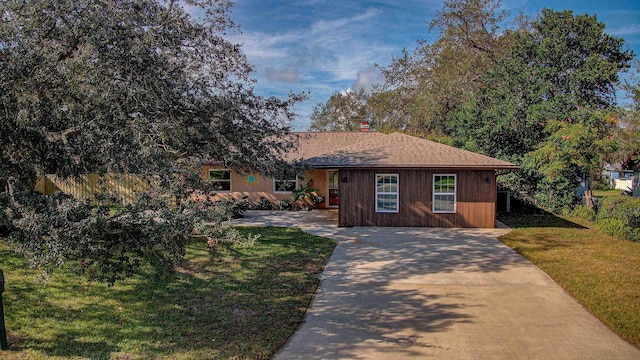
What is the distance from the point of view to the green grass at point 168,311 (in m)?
5.53

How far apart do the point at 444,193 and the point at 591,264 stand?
5.42 metres

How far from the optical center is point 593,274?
895 centimetres

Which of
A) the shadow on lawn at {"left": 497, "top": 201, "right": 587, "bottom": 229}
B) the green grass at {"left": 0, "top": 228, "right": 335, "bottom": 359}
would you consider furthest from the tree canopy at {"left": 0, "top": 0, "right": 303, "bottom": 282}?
the shadow on lawn at {"left": 497, "top": 201, "right": 587, "bottom": 229}

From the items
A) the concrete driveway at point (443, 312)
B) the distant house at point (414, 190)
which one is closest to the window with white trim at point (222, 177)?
the distant house at point (414, 190)

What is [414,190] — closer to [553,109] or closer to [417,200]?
[417,200]

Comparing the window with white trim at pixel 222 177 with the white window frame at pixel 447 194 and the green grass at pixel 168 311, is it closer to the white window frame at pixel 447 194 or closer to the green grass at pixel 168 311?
the white window frame at pixel 447 194

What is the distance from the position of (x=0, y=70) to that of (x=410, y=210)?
11.8 m

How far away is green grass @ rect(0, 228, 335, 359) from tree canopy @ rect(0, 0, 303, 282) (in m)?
1.01

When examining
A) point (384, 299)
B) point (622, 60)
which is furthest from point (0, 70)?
point (622, 60)

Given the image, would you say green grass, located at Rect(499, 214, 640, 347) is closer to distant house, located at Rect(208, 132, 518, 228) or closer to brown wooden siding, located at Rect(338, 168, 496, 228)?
brown wooden siding, located at Rect(338, 168, 496, 228)

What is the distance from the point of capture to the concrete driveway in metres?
5.50

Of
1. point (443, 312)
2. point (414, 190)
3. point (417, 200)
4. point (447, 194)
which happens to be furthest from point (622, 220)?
point (443, 312)

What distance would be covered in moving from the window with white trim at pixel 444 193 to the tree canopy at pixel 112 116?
7.10 m

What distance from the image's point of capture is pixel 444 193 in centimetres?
1460
